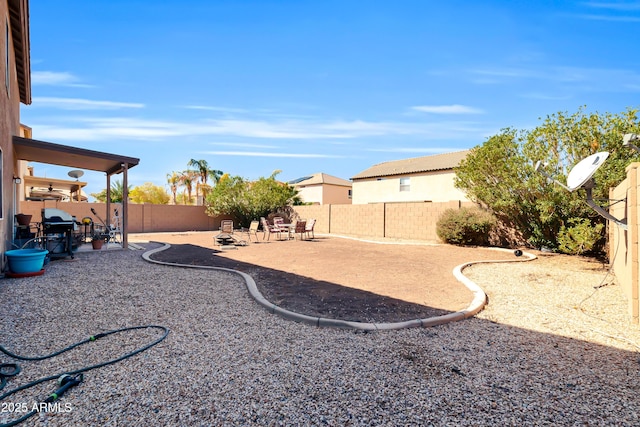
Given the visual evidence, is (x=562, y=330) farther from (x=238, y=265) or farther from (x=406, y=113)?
(x=406, y=113)

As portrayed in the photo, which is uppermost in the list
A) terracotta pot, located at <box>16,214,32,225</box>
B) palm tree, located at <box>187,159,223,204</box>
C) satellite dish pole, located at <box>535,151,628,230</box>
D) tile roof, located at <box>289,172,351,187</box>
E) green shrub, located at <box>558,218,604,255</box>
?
palm tree, located at <box>187,159,223,204</box>

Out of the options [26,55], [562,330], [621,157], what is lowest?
[562,330]

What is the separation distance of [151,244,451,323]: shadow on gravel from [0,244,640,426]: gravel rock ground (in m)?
0.46

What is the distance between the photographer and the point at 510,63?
906 cm

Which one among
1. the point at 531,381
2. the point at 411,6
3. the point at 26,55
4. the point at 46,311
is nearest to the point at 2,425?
the point at 46,311

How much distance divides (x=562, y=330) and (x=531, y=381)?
5.80 ft

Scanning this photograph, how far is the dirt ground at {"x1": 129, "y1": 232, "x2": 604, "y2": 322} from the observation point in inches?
194

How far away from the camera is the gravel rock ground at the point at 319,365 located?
238cm

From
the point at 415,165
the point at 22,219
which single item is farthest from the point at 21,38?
the point at 415,165

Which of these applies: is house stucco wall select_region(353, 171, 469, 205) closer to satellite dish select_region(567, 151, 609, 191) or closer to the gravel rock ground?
satellite dish select_region(567, 151, 609, 191)

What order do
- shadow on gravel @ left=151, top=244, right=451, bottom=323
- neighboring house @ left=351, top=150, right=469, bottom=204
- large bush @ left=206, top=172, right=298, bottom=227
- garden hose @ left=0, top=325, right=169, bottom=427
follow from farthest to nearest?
large bush @ left=206, top=172, right=298, bottom=227, neighboring house @ left=351, top=150, right=469, bottom=204, shadow on gravel @ left=151, top=244, right=451, bottom=323, garden hose @ left=0, top=325, right=169, bottom=427

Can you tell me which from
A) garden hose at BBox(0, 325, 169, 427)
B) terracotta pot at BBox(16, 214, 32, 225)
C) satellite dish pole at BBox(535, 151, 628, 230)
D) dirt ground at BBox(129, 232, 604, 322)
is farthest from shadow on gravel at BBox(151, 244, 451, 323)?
terracotta pot at BBox(16, 214, 32, 225)

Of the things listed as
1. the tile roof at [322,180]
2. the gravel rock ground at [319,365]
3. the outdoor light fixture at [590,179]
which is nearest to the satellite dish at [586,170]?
the outdoor light fixture at [590,179]

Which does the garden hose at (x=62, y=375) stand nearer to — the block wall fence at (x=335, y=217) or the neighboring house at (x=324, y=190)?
the block wall fence at (x=335, y=217)
